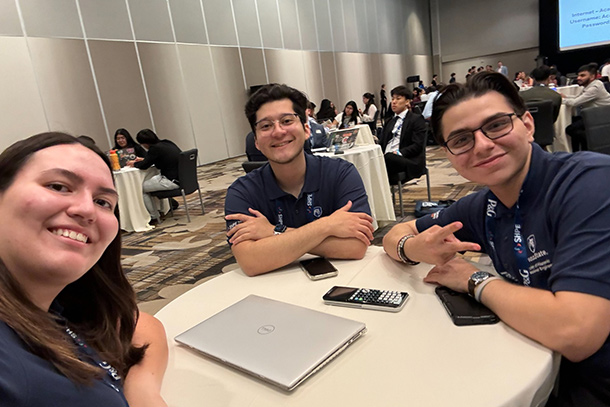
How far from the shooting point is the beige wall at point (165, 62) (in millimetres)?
6605

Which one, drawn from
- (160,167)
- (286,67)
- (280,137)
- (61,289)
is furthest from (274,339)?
(286,67)

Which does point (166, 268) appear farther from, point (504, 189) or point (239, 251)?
point (504, 189)

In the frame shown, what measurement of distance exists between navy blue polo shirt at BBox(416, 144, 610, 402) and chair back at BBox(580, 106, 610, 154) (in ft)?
7.55

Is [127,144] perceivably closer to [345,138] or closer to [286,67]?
[345,138]

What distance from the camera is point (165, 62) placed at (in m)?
8.60

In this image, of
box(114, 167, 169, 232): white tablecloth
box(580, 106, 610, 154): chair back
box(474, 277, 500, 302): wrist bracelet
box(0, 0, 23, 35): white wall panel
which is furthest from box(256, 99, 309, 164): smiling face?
box(0, 0, 23, 35): white wall panel

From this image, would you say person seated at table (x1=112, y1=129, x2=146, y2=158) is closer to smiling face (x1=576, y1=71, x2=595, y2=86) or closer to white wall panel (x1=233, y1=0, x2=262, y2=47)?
white wall panel (x1=233, y1=0, x2=262, y2=47)

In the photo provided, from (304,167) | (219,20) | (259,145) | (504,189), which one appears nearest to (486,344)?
(504,189)

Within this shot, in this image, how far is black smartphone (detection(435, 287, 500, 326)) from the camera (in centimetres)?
92

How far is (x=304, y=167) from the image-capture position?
1813 millimetres

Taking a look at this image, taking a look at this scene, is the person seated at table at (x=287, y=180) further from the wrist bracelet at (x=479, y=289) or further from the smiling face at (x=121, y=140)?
the smiling face at (x=121, y=140)

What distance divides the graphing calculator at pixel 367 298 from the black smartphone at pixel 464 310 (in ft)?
0.35

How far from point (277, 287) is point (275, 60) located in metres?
10.8

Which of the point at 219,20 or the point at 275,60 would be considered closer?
the point at 219,20
